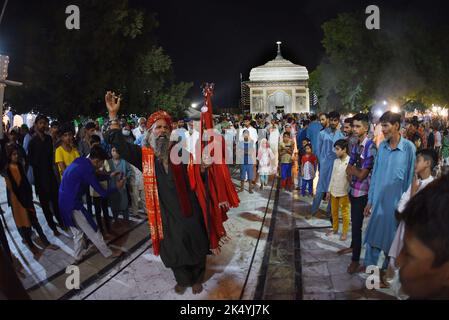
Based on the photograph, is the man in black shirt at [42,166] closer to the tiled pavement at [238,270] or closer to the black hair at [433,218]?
the tiled pavement at [238,270]

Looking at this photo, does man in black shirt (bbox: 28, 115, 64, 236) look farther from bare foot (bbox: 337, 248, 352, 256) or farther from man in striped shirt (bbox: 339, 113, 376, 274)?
man in striped shirt (bbox: 339, 113, 376, 274)

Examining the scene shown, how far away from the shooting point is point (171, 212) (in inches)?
184

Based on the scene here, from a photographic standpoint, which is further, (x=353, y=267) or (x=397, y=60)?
(x=397, y=60)

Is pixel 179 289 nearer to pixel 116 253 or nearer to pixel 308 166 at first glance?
pixel 116 253

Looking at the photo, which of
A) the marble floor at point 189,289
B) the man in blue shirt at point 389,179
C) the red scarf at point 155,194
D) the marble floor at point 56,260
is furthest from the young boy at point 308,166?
the red scarf at point 155,194

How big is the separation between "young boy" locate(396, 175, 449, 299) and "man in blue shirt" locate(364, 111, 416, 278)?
3.10m

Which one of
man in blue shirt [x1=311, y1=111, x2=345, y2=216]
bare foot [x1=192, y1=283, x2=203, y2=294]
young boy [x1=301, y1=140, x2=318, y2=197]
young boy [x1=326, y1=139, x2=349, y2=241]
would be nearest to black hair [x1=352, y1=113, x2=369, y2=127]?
young boy [x1=326, y1=139, x2=349, y2=241]

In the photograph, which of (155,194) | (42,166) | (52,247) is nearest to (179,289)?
(155,194)

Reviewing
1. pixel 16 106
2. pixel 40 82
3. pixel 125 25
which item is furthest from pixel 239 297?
pixel 125 25

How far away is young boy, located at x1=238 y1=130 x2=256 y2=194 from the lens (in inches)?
422

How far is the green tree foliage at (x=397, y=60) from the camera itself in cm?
2795

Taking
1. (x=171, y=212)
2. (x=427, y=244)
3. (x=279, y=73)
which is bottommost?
(x=171, y=212)

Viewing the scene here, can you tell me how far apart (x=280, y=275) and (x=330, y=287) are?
2.15 feet

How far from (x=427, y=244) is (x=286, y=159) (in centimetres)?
905
